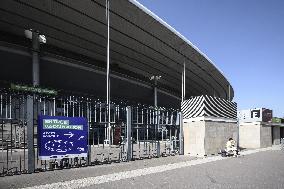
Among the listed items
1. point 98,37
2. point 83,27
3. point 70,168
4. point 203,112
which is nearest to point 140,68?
point 98,37

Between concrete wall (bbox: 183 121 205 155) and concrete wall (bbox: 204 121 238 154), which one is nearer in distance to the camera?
concrete wall (bbox: 183 121 205 155)

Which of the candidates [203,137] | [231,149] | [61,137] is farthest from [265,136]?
[61,137]

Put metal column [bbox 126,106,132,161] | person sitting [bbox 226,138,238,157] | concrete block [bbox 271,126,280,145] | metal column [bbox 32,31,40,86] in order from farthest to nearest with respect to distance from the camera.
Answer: concrete block [bbox 271,126,280,145] < metal column [bbox 32,31,40,86] < person sitting [bbox 226,138,238,157] < metal column [bbox 126,106,132,161]

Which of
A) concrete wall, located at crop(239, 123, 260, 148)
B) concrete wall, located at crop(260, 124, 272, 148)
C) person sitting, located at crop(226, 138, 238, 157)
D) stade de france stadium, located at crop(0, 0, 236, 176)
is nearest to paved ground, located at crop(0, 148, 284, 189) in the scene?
stade de france stadium, located at crop(0, 0, 236, 176)

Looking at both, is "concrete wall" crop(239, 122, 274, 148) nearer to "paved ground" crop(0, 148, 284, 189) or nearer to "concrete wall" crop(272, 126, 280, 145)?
"concrete wall" crop(272, 126, 280, 145)

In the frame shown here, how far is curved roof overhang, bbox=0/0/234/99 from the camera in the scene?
1052 inches

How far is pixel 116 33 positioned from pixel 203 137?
60.3 feet

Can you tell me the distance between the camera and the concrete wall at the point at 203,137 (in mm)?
18156

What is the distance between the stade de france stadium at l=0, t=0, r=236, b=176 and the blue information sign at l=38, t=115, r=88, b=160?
3.00 metres

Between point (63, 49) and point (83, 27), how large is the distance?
6.73 meters

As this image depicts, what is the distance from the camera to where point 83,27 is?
99.3 ft

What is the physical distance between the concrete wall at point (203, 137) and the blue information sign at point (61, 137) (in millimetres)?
8538

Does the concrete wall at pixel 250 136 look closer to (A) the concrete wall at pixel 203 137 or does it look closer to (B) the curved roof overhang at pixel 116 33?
(B) the curved roof overhang at pixel 116 33

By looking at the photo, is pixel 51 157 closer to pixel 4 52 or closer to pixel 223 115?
pixel 223 115
